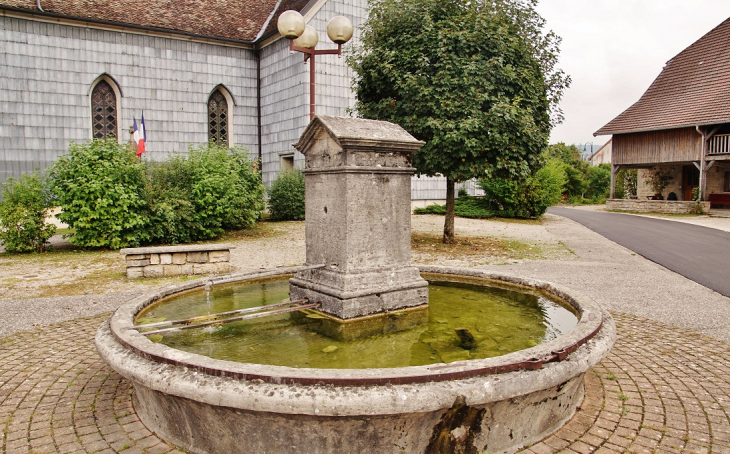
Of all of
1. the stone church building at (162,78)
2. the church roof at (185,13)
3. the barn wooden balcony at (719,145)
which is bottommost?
the barn wooden balcony at (719,145)

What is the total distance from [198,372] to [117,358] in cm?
71

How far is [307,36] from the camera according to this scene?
8773mm

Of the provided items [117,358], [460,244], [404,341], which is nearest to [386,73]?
[460,244]

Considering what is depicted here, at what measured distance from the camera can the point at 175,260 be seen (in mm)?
9219

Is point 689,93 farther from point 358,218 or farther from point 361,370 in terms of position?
point 361,370

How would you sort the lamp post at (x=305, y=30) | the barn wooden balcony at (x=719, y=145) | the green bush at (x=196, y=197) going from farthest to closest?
the barn wooden balcony at (x=719, y=145)
the green bush at (x=196, y=197)
the lamp post at (x=305, y=30)

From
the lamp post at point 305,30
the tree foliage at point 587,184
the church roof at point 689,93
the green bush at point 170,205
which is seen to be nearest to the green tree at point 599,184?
the tree foliage at point 587,184

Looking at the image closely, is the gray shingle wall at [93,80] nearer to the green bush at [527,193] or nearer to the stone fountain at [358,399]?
the green bush at [527,193]

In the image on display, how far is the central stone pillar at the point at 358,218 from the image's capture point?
433cm

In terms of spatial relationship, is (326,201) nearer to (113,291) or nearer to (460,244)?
(113,291)

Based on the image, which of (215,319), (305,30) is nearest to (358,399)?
(215,319)

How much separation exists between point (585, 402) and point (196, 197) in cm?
1243

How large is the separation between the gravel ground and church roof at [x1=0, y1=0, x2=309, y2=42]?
11.0 m

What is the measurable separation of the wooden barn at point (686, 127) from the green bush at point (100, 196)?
27067mm
